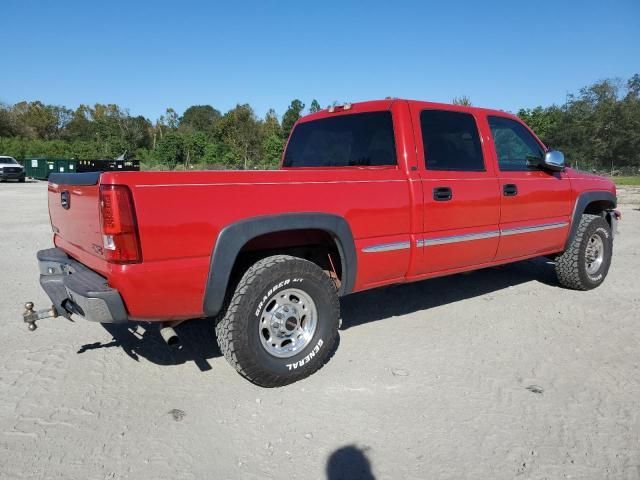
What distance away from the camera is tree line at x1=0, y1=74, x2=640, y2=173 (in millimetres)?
43906

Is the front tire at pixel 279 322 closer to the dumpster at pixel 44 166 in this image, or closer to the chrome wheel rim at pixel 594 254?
the chrome wheel rim at pixel 594 254

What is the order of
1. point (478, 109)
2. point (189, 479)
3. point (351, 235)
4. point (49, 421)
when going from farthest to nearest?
point (478, 109), point (351, 235), point (49, 421), point (189, 479)

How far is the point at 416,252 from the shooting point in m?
3.74

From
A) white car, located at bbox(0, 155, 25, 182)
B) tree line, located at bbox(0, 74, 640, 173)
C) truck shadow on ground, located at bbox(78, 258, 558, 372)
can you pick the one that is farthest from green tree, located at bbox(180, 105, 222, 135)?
truck shadow on ground, located at bbox(78, 258, 558, 372)

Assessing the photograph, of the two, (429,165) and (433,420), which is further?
(429,165)

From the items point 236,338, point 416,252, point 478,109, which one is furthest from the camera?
point 478,109

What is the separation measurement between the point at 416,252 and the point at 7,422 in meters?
2.85

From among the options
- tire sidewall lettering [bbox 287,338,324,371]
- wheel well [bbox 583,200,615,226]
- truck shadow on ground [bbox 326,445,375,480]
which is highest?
wheel well [bbox 583,200,615,226]

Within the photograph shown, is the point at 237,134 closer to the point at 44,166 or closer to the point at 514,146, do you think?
the point at 44,166

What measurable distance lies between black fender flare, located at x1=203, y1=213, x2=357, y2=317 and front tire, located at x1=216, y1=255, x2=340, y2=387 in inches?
6.7

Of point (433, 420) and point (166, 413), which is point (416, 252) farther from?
point (166, 413)

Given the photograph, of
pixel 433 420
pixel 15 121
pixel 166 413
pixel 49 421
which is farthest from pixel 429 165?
pixel 15 121

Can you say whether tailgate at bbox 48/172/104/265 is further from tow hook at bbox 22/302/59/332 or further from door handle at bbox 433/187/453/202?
door handle at bbox 433/187/453/202

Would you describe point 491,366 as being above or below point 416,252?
below
